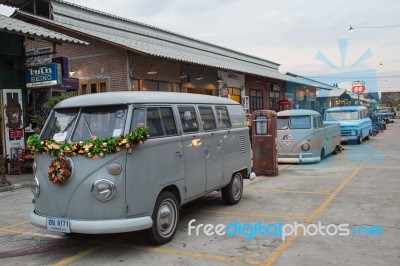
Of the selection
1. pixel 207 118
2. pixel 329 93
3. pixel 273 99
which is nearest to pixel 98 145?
pixel 207 118

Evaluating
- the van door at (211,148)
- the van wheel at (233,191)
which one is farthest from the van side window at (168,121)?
the van wheel at (233,191)

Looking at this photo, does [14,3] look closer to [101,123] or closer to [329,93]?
[101,123]

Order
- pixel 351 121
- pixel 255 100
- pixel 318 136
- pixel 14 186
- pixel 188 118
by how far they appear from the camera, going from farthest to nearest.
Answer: pixel 255 100, pixel 351 121, pixel 318 136, pixel 14 186, pixel 188 118

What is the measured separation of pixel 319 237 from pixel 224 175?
2.24 meters

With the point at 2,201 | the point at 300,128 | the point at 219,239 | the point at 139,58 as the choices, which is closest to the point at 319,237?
the point at 219,239

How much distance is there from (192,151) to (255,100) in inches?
842

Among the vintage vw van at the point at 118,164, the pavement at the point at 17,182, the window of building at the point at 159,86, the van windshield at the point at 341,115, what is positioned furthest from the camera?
the van windshield at the point at 341,115

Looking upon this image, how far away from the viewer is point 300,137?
1345cm

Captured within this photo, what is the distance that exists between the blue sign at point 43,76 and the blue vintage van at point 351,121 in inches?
545

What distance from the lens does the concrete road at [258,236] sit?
5.04m

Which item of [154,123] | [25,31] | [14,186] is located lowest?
[14,186]

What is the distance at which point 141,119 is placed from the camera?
5508mm

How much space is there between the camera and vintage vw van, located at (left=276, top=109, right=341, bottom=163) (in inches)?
529

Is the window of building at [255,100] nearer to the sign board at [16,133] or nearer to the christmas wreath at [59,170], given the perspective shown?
the sign board at [16,133]
